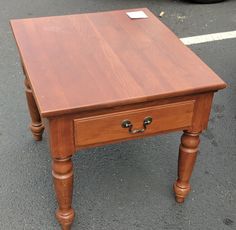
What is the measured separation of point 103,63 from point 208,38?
1727mm

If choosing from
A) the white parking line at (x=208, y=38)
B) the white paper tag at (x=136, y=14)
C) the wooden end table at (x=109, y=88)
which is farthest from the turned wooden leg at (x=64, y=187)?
the white parking line at (x=208, y=38)

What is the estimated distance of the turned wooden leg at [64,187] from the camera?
48.8 inches

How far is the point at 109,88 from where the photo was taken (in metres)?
1.18

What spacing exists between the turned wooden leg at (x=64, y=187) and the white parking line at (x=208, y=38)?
174 cm

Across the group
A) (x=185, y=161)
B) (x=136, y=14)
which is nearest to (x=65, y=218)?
(x=185, y=161)

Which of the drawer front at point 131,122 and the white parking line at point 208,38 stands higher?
the drawer front at point 131,122

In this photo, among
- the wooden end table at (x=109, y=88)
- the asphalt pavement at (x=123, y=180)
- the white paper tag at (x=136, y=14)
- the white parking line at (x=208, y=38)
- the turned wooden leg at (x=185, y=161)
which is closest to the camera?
the wooden end table at (x=109, y=88)

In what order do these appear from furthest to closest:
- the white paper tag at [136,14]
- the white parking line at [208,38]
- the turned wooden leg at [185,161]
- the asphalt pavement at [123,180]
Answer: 1. the white parking line at [208,38]
2. the white paper tag at [136,14]
3. the asphalt pavement at [123,180]
4. the turned wooden leg at [185,161]

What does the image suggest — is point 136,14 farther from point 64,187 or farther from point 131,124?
point 64,187

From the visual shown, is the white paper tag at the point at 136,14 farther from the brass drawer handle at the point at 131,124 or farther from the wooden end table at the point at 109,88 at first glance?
the brass drawer handle at the point at 131,124

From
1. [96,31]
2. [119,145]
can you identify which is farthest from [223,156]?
[96,31]

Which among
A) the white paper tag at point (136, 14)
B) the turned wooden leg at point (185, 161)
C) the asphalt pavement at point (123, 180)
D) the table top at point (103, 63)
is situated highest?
the table top at point (103, 63)

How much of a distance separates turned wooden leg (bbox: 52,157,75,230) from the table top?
223mm

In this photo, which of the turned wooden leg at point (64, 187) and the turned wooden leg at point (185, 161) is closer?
the turned wooden leg at point (64, 187)
